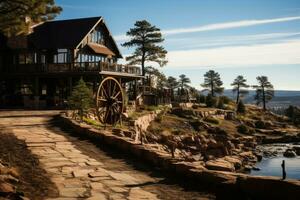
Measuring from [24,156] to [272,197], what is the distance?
23.3 feet

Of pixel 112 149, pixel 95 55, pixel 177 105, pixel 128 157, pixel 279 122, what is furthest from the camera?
pixel 279 122

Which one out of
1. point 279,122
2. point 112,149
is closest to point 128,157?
point 112,149

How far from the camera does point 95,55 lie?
40.5 m

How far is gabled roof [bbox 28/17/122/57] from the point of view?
122 feet

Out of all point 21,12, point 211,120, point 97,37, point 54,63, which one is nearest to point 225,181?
point 21,12

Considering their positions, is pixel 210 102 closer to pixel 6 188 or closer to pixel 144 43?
pixel 144 43

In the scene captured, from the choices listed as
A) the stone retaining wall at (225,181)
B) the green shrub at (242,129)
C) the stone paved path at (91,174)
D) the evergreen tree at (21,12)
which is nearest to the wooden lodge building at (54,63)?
the green shrub at (242,129)

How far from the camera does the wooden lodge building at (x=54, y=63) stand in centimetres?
3494

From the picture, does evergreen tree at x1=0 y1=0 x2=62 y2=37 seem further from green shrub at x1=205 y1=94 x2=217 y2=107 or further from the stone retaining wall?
green shrub at x1=205 y1=94 x2=217 y2=107

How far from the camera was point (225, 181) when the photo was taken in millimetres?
7914

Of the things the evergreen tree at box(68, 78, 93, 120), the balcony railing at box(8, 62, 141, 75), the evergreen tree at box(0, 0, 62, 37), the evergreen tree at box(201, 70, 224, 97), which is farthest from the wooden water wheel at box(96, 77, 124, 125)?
the evergreen tree at box(201, 70, 224, 97)

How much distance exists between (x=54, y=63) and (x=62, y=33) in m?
4.99

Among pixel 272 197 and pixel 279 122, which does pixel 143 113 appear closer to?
pixel 272 197

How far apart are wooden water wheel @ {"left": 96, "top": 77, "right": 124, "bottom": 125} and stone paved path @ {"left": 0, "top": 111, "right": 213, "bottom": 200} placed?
334 inches
